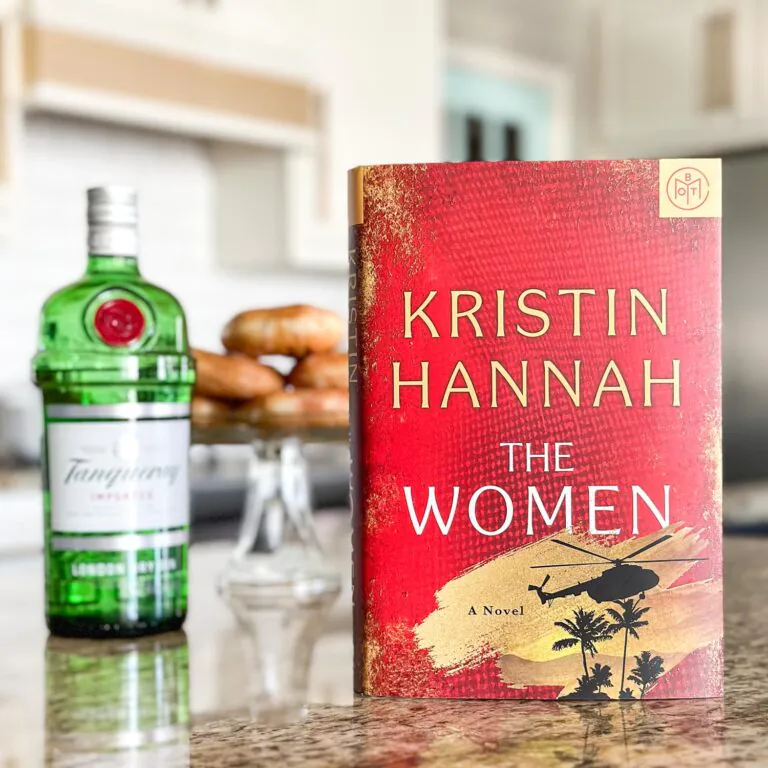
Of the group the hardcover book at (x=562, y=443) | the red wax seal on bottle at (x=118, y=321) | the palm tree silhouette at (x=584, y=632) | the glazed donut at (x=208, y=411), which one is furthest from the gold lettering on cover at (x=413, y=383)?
the glazed donut at (x=208, y=411)

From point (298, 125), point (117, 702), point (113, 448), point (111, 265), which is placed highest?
point (298, 125)

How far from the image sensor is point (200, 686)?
558mm

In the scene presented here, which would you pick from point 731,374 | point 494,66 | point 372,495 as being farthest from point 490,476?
point 494,66

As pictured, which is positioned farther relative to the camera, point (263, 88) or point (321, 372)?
point (263, 88)

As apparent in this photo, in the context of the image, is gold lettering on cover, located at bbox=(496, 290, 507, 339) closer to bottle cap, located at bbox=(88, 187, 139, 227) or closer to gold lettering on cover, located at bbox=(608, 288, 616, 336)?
gold lettering on cover, located at bbox=(608, 288, 616, 336)

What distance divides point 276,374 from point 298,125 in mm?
2302

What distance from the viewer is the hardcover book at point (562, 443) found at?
52 cm

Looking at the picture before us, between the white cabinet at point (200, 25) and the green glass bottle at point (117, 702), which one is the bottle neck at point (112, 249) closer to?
the green glass bottle at point (117, 702)

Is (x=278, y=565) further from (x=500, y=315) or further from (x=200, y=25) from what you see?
(x=200, y=25)

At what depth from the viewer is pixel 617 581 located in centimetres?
52

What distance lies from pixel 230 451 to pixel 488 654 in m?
3.07

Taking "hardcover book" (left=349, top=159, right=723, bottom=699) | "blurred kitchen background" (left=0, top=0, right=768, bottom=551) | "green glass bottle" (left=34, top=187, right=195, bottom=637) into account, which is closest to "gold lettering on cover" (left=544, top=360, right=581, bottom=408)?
"hardcover book" (left=349, top=159, right=723, bottom=699)

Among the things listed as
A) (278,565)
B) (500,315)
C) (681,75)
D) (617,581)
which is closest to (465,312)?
(500,315)

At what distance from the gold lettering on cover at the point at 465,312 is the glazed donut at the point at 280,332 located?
17.2 inches
